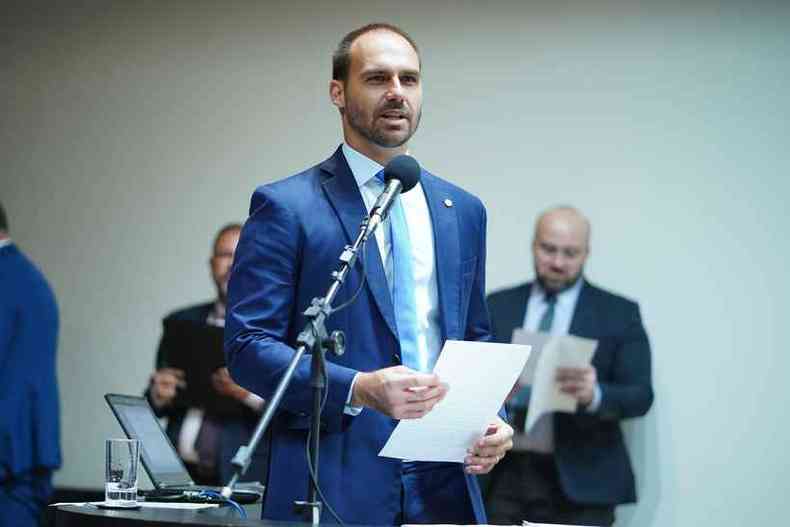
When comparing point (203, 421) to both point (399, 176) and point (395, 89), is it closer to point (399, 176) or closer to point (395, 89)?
point (395, 89)

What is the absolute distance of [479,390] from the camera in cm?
215

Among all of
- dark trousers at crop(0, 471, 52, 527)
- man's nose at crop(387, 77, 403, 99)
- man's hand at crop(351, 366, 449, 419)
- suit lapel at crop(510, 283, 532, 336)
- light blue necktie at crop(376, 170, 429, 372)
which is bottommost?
dark trousers at crop(0, 471, 52, 527)

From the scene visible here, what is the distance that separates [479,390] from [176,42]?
13.3 feet

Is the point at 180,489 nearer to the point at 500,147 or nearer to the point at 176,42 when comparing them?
the point at 500,147

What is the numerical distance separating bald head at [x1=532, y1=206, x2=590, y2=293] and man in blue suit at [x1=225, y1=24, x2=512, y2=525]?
8.23 feet

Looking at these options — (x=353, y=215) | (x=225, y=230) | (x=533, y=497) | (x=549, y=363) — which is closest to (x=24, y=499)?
(x=225, y=230)

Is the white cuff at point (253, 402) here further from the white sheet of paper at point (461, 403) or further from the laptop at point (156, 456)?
the white sheet of paper at point (461, 403)

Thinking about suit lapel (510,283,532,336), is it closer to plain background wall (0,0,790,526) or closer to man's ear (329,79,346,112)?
plain background wall (0,0,790,526)

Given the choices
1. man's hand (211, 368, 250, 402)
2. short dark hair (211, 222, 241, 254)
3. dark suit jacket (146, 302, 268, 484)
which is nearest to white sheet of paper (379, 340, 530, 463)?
dark suit jacket (146, 302, 268, 484)

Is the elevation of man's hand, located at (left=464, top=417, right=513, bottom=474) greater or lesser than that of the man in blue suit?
lesser

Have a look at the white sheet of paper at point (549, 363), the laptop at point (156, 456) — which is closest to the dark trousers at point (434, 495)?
the laptop at point (156, 456)

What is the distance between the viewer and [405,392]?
80.0 inches

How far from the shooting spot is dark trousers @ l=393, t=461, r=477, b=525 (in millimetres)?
2305

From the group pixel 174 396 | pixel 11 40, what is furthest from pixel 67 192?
pixel 174 396
